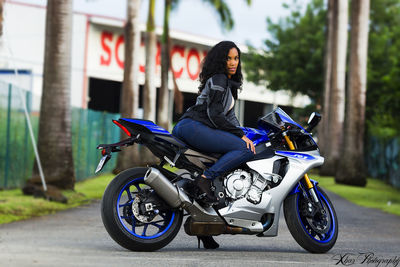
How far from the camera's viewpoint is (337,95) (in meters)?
30.3

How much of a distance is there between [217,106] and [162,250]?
142 cm

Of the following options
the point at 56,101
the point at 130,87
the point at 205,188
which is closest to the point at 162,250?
the point at 205,188

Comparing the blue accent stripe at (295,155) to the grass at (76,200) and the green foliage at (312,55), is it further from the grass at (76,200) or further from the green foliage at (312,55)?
the green foliage at (312,55)

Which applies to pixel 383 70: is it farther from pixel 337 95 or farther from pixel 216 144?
pixel 216 144

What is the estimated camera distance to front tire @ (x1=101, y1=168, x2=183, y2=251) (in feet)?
24.0

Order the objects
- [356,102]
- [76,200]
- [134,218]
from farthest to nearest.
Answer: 1. [356,102]
2. [76,200]
3. [134,218]

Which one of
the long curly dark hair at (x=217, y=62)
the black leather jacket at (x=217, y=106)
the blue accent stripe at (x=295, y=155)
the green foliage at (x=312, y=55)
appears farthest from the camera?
the green foliage at (x=312, y=55)

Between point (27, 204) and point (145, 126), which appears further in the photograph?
point (27, 204)

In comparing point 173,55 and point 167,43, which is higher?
point 173,55

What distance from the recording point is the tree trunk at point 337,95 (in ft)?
99.6

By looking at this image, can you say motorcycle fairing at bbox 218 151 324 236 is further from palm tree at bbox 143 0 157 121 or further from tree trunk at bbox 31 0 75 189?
palm tree at bbox 143 0 157 121

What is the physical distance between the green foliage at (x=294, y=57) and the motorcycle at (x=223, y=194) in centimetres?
3322

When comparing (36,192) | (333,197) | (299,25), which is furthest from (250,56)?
(36,192)

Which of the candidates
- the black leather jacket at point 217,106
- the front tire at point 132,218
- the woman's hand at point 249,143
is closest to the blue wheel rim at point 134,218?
the front tire at point 132,218
